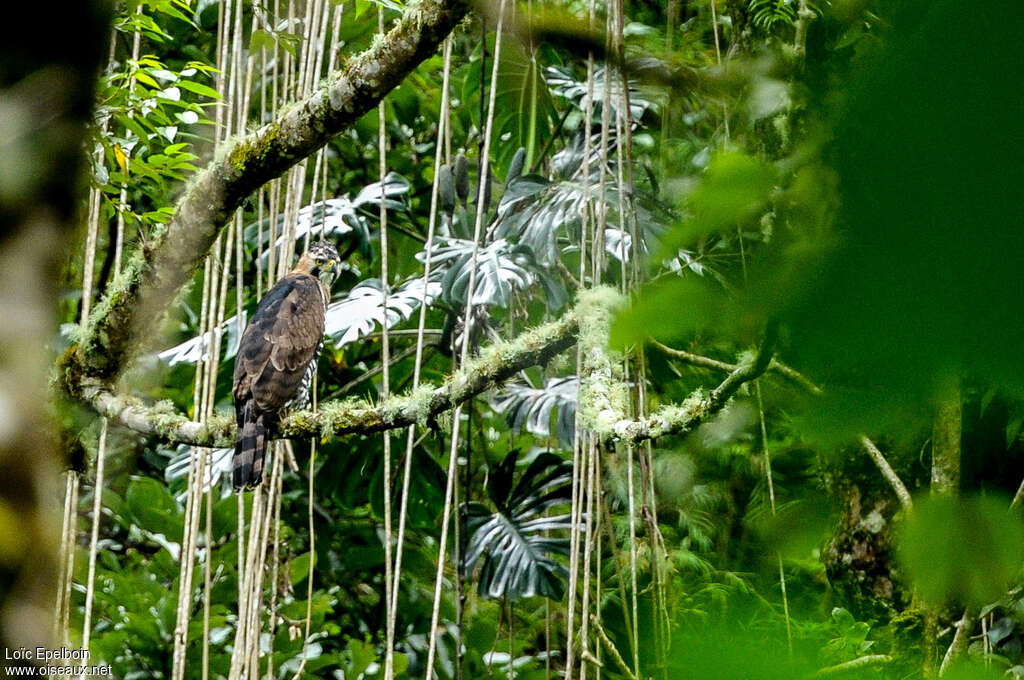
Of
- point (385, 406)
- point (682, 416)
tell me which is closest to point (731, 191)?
point (682, 416)

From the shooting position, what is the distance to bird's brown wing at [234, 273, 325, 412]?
2684 millimetres

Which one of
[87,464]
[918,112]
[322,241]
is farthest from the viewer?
[322,241]

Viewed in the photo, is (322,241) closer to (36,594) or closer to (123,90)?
(123,90)

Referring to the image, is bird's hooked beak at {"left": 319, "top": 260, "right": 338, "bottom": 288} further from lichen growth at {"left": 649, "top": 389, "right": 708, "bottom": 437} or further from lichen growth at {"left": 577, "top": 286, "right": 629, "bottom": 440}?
lichen growth at {"left": 649, "top": 389, "right": 708, "bottom": 437}

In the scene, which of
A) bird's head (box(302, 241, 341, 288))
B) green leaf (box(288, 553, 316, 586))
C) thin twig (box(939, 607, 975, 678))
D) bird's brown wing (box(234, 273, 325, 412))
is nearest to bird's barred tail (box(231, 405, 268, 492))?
bird's brown wing (box(234, 273, 325, 412))

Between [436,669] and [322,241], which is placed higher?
[322,241]

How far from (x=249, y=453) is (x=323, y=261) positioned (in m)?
0.92

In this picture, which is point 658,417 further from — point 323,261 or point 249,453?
point 323,261

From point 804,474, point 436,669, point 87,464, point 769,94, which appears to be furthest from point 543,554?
point 769,94

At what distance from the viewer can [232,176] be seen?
1.71 meters

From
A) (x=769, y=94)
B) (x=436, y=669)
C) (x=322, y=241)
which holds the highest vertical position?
(x=322, y=241)

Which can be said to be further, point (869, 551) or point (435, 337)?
point (435, 337)

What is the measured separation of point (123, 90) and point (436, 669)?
210 cm

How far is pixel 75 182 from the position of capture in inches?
10.5
